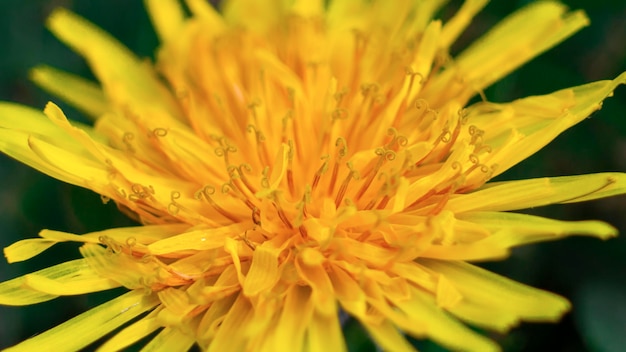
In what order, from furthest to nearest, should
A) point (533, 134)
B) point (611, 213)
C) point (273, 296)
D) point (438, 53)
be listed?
1. point (611, 213)
2. point (438, 53)
3. point (533, 134)
4. point (273, 296)

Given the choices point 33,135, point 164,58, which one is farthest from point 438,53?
point 33,135

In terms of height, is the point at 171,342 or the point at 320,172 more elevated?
the point at 320,172

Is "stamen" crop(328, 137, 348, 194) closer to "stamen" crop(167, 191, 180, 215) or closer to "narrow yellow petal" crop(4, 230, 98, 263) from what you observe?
"stamen" crop(167, 191, 180, 215)

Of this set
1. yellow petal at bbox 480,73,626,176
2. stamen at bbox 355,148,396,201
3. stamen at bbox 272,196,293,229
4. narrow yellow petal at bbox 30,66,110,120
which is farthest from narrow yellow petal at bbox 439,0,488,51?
narrow yellow petal at bbox 30,66,110,120

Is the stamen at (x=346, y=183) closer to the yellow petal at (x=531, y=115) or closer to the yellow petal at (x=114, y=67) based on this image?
the yellow petal at (x=531, y=115)

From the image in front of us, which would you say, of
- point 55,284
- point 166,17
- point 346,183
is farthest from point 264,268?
point 166,17

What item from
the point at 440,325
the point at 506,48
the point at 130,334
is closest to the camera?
the point at 440,325

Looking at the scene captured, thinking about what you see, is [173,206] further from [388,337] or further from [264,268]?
[388,337]

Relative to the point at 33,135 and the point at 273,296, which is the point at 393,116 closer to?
the point at 273,296
